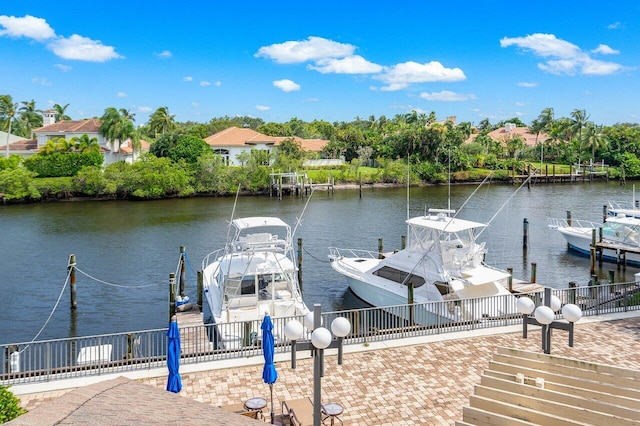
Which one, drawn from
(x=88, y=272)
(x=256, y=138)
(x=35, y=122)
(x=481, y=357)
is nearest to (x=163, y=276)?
(x=88, y=272)

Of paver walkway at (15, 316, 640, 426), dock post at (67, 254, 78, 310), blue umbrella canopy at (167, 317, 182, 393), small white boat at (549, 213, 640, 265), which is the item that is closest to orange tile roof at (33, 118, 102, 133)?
dock post at (67, 254, 78, 310)

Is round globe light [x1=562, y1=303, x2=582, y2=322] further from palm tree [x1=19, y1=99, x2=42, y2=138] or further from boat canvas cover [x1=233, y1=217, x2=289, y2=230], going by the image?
palm tree [x1=19, y1=99, x2=42, y2=138]

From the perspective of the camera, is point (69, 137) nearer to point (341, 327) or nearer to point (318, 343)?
point (341, 327)

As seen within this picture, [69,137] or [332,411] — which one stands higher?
[69,137]

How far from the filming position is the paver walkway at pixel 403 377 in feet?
41.0

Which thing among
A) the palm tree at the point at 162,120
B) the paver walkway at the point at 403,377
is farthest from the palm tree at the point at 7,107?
the paver walkway at the point at 403,377

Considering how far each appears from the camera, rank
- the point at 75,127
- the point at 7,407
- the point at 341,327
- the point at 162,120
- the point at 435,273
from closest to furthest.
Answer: the point at 7,407, the point at 341,327, the point at 435,273, the point at 75,127, the point at 162,120

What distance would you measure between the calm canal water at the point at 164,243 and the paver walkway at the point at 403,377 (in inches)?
481

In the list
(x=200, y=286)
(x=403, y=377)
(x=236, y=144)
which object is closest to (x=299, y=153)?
(x=236, y=144)

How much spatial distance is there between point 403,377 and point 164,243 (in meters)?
33.9

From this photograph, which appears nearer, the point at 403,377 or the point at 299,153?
the point at 403,377

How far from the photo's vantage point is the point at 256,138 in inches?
3824

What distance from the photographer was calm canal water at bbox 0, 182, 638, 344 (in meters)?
28.1

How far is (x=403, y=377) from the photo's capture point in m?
14.1
